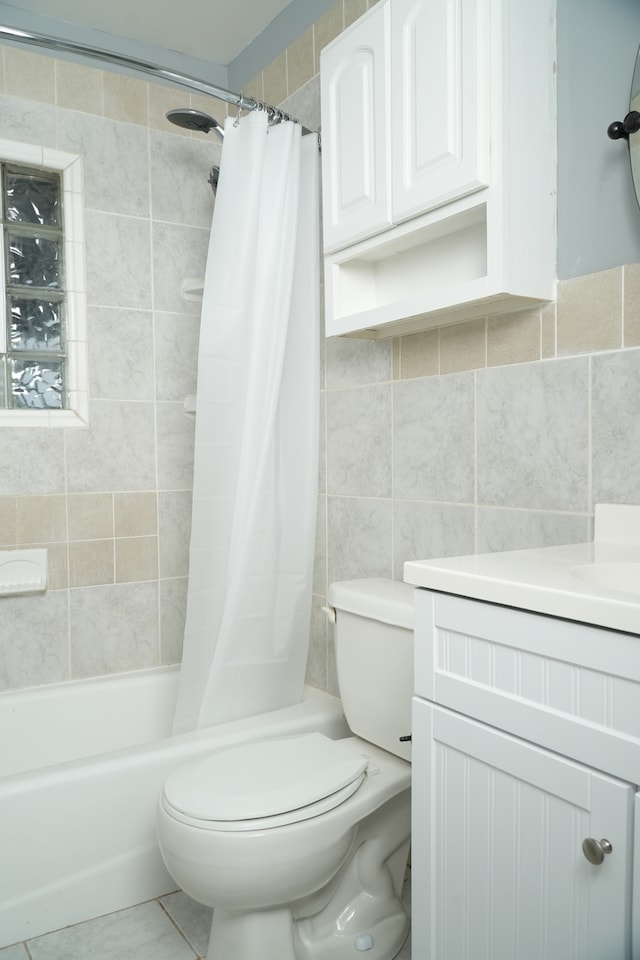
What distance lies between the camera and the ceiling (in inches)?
93.2

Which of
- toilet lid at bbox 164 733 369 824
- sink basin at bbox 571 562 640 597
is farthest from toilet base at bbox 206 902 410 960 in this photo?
sink basin at bbox 571 562 640 597

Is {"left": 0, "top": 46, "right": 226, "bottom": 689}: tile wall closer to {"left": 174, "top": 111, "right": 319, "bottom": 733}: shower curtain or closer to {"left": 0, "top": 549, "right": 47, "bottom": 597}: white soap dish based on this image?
{"left": 0, "top": 549, "right": 47, "bottom": 597}: white soap dish

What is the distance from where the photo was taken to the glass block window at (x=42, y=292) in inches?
88.8

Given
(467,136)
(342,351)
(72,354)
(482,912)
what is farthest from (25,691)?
(467,136)

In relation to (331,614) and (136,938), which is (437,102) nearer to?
(331,614)

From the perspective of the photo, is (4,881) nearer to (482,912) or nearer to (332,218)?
(482,912)

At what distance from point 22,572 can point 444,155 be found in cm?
168

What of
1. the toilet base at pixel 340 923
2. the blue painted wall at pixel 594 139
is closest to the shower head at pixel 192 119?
the blue painted wall at pixel 594 139

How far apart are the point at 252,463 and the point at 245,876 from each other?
39.7 inches

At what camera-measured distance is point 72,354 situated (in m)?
2.32

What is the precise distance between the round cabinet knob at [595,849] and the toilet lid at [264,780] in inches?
25.0

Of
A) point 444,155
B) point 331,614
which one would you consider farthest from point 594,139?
point 331,614

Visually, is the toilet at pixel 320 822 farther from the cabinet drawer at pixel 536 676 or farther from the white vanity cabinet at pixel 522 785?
the cabinet drawer at pixel 536 676

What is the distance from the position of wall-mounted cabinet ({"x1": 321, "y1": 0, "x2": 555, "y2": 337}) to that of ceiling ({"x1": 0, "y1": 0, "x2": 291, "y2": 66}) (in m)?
0.87
